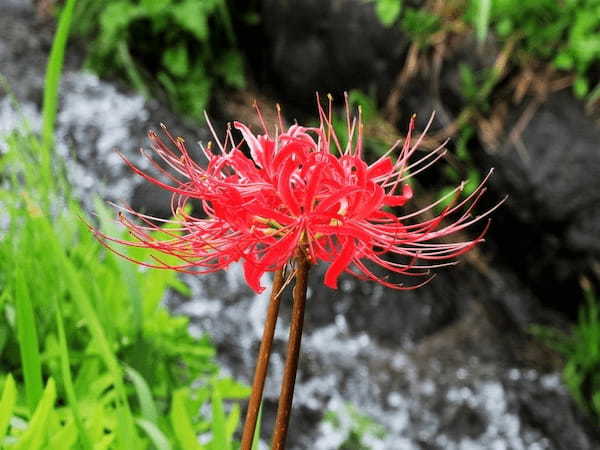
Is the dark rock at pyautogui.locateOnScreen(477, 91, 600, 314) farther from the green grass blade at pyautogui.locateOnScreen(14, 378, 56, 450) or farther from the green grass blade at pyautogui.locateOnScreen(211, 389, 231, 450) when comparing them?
the green grass blade at pyautogui.locateOnScreen(14, 378, 56, 450)

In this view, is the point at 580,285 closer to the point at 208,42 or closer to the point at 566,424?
the point at 566,424

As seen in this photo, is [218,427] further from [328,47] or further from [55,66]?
[328,47]

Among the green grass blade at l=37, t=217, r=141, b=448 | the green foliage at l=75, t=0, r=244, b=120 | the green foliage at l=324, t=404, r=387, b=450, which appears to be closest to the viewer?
the green grass blade at l=37, t=217, r=141, b=448

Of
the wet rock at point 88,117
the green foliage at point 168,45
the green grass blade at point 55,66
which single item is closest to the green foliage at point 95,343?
the green grass blade at point 55,66

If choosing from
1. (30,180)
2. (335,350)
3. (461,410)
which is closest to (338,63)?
(335,350)

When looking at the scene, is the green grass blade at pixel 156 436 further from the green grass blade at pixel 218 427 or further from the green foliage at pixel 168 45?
the green foliage at pixel 168 45

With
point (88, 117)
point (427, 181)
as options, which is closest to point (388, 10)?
point (427, 181)

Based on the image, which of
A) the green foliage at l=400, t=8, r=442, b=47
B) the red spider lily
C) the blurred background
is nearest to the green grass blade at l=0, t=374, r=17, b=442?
the red spider lily
